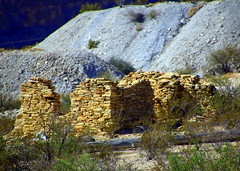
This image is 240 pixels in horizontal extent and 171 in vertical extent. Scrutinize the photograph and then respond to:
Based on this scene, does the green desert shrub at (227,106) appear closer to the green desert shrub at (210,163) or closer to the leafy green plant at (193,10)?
the green desert shrub at (210,163)

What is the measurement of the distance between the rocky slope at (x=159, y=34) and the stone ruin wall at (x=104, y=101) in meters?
15.2

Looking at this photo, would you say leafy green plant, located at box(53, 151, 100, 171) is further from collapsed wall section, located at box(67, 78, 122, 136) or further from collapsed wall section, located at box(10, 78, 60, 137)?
collapsed wall section, located at box(10, 78, 60, 137)

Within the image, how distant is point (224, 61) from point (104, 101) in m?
17.9

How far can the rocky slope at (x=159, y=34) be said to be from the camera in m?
33.3

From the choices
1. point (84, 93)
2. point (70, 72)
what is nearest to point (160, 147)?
point (84, 93)

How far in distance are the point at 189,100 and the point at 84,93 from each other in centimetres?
394

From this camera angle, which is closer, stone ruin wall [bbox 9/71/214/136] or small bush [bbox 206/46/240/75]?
stone ruin wall [bbox 9/71/214/136]

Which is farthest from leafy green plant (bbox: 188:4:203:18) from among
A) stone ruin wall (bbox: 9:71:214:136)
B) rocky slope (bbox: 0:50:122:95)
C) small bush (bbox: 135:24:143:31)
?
stone ruin wall (bbox: 9:71:214:136)

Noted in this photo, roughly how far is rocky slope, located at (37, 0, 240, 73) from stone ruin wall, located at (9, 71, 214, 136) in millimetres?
15178

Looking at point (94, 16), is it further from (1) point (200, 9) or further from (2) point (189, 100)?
(2) point (189, 100)

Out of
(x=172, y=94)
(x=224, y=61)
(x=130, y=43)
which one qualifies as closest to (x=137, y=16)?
(x=130, y=43)

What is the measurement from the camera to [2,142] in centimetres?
799

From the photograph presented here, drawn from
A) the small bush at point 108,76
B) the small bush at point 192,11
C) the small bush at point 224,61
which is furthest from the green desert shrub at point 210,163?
the small bush at point 192,11

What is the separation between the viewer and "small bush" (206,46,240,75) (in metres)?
29.3
